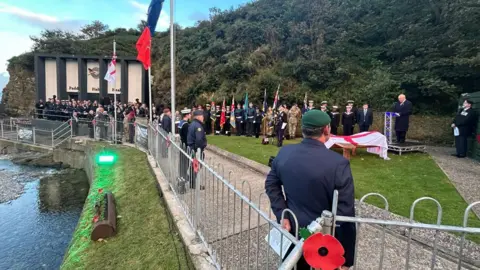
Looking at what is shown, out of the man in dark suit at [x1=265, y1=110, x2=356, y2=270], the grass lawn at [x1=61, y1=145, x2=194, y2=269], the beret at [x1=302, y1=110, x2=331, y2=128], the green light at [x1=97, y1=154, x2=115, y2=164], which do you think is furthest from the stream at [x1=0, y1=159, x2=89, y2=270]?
the beret at [x1=302, y1=110, x2=331, y2=128]

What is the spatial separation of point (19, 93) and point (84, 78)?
1236 cm

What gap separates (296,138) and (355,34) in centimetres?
1070

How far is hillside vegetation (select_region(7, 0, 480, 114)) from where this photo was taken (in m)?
15.4

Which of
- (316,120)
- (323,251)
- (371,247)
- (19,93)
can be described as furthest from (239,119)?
(19,93)

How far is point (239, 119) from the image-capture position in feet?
56.3

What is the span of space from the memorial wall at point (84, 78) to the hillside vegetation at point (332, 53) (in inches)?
126

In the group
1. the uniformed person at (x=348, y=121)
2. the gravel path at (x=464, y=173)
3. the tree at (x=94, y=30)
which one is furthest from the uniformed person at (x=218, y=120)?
the tree at (x=94, y=30)

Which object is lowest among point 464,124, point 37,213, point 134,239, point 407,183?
point 37,213

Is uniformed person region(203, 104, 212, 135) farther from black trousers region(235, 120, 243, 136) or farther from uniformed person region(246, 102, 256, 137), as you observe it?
uniformed person region(246, 102, 256, 137)

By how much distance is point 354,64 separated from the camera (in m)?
19.9

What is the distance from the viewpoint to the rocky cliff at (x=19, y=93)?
32.6 metres

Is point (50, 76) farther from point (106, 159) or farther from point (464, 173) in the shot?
point (464, 173)

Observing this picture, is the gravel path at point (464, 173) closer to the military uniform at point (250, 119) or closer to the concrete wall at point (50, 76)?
the military uniform at point (250, 119)

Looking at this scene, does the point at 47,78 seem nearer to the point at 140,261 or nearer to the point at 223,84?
the point at 223,84
